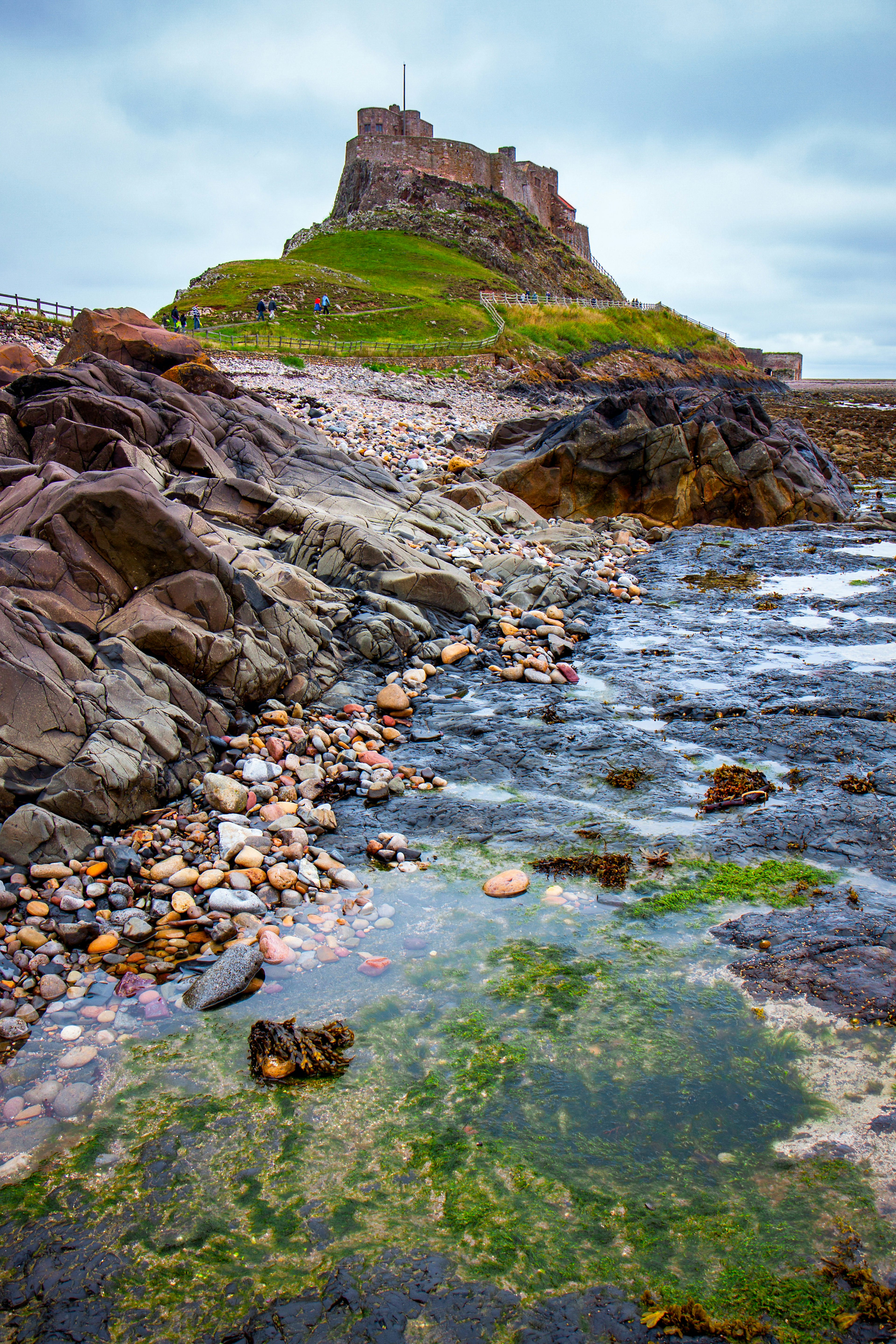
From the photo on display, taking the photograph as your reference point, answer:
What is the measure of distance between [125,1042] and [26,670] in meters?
3.80

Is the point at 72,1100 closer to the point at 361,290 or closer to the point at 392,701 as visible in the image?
the point at 392,701

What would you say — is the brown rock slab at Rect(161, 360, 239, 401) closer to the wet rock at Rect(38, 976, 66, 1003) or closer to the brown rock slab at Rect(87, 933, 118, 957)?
the brown rock slab at Rect(87, 933, 118, 957)

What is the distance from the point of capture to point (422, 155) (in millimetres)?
88062

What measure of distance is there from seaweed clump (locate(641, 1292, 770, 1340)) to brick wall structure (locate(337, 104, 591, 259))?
337 ft

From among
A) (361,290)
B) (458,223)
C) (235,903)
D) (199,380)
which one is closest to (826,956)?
(235,903)

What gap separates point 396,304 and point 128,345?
42.9 m

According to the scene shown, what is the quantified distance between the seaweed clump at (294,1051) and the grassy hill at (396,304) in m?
44.9

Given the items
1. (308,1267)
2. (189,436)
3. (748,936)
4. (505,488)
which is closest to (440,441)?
(505,488)

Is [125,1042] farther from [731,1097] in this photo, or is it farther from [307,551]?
[307,551]

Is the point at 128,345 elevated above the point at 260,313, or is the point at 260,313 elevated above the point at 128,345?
the point at 260,313

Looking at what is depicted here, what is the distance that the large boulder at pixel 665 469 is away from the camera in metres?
23.9

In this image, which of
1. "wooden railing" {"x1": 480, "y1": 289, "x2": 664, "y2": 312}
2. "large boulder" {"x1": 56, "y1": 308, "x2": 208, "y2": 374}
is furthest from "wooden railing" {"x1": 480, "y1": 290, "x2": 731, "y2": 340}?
"large boulder" {"x1": 56, "y1": 308, "x2": 208, "y2": 374}

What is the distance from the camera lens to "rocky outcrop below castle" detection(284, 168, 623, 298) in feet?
274

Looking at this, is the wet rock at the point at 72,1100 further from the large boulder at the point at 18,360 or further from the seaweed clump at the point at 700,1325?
the large boulder at the point at 18,360
